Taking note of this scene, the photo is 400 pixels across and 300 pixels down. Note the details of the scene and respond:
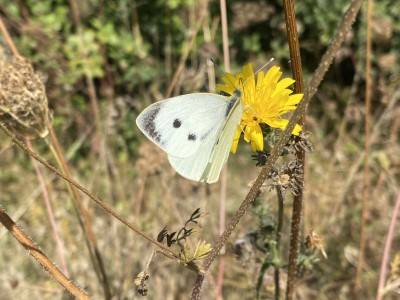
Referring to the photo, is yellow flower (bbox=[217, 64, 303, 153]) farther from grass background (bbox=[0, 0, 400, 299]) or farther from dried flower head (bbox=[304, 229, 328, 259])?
grass background (bbox=[0, 0, 400, 299])

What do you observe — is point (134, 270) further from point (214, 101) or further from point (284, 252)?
point (214, 101)

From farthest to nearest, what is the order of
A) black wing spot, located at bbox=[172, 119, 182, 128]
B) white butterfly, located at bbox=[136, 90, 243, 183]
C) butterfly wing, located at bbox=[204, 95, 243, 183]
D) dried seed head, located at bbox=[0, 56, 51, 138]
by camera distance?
dried seed head, located at bbox=[0, 56, 51, 138] → black wing spot, located at bbox=[172, 119, 182, 128] → white butterfly, located at bbox=[136, 90, 243, 183] → butterfly wing, located at bbox=[204, 95, 243, 183]

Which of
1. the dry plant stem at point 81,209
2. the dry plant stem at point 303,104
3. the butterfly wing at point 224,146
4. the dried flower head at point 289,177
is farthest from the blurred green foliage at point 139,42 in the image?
the dry plant stem at point 303,104

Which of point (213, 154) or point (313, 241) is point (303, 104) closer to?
point (213, 154)

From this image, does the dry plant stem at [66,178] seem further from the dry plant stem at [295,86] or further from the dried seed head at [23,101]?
the dried seed head at [23,101]

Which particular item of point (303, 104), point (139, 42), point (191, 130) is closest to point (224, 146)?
point (191, 130)

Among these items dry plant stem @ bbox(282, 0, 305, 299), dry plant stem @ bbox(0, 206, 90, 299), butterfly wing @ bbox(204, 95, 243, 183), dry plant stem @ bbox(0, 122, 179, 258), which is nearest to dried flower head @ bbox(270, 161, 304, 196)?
dry plant stem @ bbox(282, 0, 305, 299)

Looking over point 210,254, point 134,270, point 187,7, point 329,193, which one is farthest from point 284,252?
point 187,7
